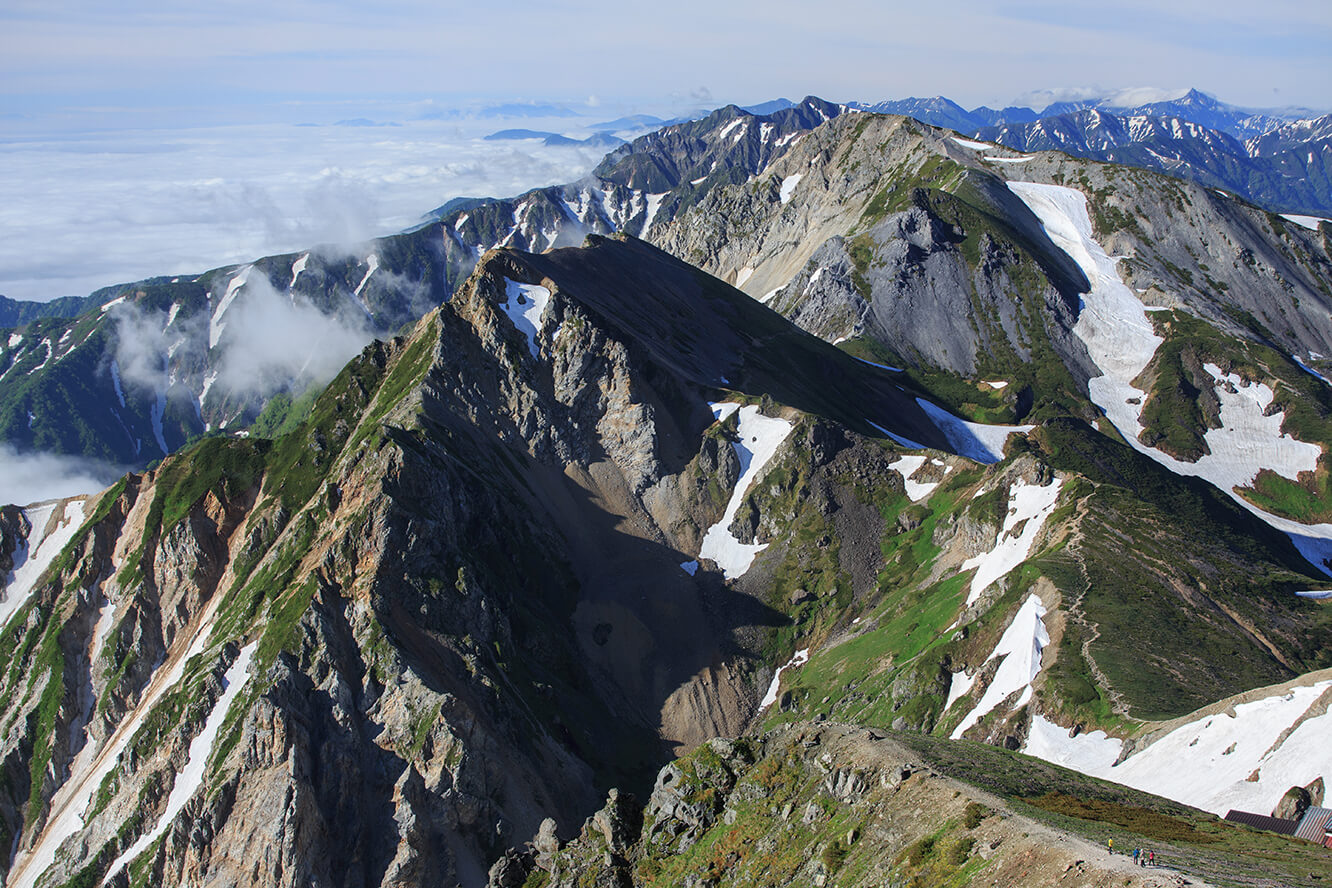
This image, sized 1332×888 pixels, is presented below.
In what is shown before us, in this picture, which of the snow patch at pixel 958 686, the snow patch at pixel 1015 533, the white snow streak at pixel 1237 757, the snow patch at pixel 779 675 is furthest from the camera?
the snow patch at pixel 779 675

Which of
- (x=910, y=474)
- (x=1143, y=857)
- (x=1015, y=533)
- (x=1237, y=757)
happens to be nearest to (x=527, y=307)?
(x=910, y=474)

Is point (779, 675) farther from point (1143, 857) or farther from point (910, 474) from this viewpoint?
point (1143, 857)

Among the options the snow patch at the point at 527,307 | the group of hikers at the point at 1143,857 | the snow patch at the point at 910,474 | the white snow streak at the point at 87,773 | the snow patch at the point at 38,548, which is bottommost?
the white snow streak at the point at 87,773

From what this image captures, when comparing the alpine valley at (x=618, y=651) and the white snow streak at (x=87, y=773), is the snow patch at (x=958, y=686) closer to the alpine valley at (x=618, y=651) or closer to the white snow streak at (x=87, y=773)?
the alpine valley at (x=618, y=651)

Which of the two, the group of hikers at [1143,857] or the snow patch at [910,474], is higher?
the group of hikers at [1143,857]

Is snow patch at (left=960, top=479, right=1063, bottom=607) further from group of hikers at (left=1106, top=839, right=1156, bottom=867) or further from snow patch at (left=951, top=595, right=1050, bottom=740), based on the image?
group of hikers at (left=1106, top=839, right=1156, bottom=867)

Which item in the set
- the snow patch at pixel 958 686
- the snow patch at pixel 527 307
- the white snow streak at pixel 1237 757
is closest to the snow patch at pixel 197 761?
the snow patch at pixel 527 307

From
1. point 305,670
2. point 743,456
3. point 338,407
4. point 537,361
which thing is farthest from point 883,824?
point 338,407
